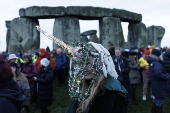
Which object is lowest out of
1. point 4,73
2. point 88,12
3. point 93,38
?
point 4,73

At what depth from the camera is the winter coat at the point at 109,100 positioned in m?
1.77

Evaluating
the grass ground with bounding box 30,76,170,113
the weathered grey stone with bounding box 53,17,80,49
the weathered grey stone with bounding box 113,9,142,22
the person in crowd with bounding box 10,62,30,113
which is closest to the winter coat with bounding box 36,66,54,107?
the person in crowd with bounding box 10,62,30,113

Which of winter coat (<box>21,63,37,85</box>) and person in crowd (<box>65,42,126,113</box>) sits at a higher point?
person in crowd (<box>65,42,126,113</box>)

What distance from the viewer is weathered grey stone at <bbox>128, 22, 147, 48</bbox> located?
13844mm

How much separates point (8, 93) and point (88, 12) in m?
10.4

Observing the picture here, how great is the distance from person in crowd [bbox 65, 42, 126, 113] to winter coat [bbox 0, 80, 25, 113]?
49 centimetres

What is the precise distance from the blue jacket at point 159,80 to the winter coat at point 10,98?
322 centimetres

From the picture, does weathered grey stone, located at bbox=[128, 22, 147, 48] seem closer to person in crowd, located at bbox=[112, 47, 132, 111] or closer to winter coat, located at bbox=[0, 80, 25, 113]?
person in crowd, located at bbox=[112, 47, 132, 111]

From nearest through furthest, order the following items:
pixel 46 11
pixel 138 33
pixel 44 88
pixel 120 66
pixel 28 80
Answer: pixel 44 88, pixel 120 66, pixel 28 80, pixel 46 11, pixel 138 33

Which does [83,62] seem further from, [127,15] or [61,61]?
[127,15]

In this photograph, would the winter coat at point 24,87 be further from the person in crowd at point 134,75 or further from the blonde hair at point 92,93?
the person in crowd at point 134,75

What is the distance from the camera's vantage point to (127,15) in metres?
13.0

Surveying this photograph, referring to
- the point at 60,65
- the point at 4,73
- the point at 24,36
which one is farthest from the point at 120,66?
the point at 24,36

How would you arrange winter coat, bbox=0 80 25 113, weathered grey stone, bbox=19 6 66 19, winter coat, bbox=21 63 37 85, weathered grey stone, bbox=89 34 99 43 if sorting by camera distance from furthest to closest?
weathered grey stone, bbox=89 34 99 43
weathered grey stone, bbox=19 6 66 19
winter coat, bbox=21 63 37 85
winter coat, bbox=0 80 25 113
